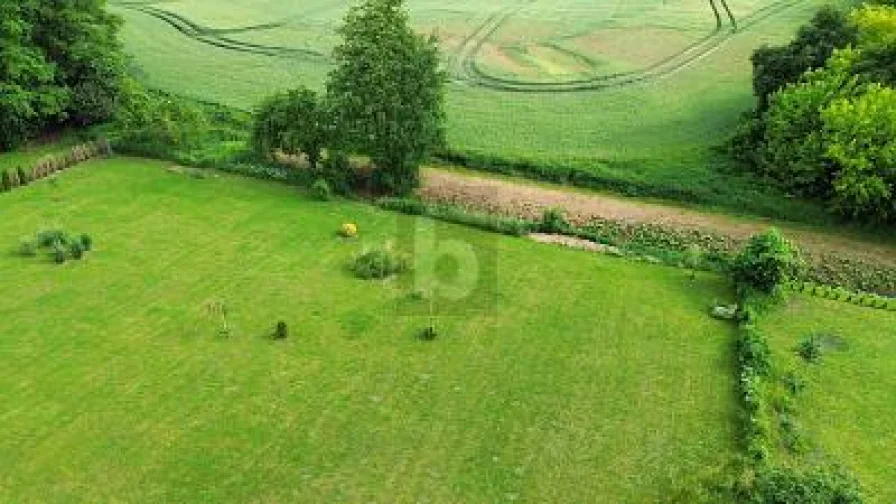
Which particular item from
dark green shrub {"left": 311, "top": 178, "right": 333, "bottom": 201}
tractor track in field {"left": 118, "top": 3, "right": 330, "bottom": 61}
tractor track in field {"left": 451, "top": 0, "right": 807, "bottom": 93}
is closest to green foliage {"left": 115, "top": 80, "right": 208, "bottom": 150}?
dark green shrub {"left": 311, "top": 178, "right": 333, "bottom": 201}

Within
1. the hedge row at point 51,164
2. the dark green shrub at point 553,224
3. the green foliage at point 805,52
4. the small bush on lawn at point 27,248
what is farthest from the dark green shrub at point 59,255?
the green foliage at point 805,52

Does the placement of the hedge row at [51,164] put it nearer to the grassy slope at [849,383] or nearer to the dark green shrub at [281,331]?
the dark green shrub at [281,331]

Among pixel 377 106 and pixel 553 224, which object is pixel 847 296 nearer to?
pixel 553 224

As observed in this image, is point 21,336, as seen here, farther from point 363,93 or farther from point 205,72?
point 205,72

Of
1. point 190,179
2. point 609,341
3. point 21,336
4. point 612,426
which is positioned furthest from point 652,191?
point 21,336

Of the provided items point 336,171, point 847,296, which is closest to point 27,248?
point 336,171
